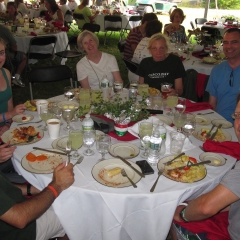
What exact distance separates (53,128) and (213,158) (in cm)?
115

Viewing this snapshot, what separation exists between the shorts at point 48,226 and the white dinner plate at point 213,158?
1.05 metres

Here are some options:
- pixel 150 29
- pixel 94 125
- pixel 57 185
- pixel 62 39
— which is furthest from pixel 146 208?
pixel 62 39

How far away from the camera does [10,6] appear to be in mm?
8180

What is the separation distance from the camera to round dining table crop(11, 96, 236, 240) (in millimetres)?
1518

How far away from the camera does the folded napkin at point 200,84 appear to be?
3.96 metres

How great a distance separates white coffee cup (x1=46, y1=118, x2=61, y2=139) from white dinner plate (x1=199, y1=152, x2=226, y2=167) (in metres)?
1.04

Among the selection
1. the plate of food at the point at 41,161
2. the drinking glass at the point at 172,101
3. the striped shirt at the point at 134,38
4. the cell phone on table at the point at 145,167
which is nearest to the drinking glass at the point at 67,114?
the plate of food at the point at 41,161

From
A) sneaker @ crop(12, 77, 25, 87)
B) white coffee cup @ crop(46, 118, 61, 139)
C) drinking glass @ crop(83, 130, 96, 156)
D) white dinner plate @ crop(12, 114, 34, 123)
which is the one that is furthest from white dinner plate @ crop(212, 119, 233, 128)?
sneaker @ crop(12, 77, 25, 87)

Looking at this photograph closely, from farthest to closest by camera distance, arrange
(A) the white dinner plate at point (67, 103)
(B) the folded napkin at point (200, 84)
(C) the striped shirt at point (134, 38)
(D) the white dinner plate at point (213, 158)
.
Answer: (C) the striped shirt at point (134, 38) < (B) the folded napkin at point (200, 84) < (A) the white dinner plate at point (67, 103) < (D) the white dinner plate at point (213, 158)

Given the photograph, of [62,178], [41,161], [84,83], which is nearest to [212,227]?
[62,178]

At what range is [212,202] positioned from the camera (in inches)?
54.8

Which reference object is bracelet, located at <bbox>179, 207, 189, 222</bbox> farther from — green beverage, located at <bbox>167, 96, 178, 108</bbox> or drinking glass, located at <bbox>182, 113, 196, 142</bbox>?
green beverage, located at <bbox>167, 96, 178, 108</bbox>

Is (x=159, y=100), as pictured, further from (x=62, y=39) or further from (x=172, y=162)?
(x=62, y=39)

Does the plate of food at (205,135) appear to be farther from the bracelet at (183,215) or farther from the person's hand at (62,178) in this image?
the person's hand at (62,178)
